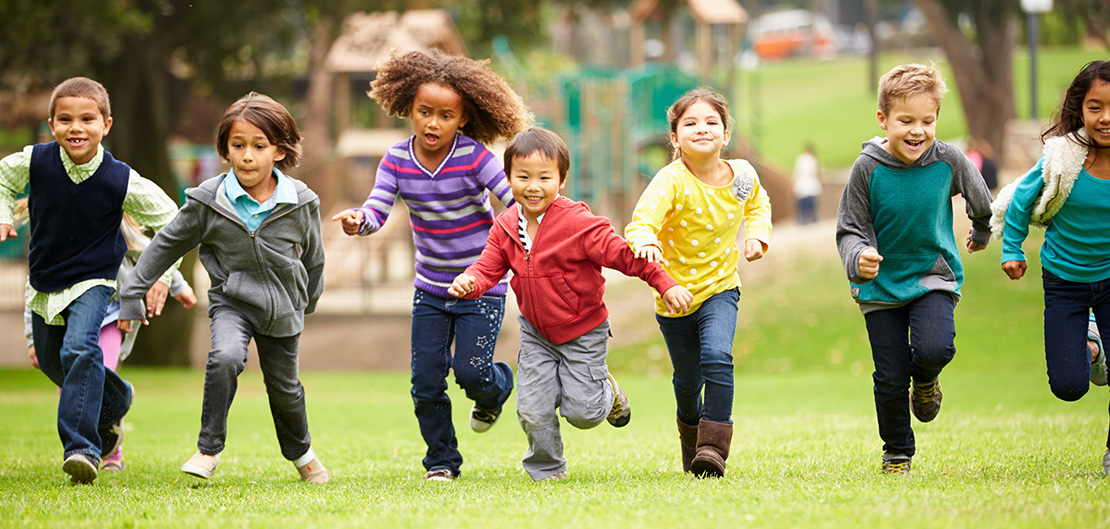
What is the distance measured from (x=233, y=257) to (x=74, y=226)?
3.36 ft

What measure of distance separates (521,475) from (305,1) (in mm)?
14115

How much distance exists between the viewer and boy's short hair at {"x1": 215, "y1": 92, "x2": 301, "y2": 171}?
5355mm

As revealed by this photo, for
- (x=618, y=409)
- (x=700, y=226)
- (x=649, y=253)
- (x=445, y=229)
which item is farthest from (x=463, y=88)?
(x=618, y=409)

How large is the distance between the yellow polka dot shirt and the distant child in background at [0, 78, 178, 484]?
277cm

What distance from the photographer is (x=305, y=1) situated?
59.2 ft

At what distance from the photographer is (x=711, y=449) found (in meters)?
5.03

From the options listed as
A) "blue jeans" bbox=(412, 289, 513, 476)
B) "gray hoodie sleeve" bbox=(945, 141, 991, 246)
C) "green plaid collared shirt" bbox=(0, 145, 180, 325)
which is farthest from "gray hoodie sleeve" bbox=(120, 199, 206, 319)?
"gray hoodie sleeve" bbox=(945, 141, 991, 246)

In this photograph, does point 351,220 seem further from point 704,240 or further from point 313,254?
point 704,240

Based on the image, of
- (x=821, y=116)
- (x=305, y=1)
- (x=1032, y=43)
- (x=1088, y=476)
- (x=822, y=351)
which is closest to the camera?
(x=1088, y=476)

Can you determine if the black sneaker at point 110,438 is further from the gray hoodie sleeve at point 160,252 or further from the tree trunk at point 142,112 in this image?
the tree trunk at point 142,112

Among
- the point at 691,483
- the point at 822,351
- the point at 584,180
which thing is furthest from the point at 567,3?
the point at 691,483

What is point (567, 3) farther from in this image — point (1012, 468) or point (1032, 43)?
point (1012, 468)

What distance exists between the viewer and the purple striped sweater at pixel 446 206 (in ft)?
18.6

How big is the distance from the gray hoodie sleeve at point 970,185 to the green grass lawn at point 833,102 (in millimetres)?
23459
